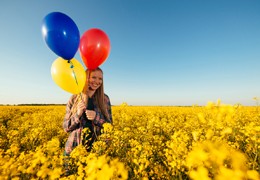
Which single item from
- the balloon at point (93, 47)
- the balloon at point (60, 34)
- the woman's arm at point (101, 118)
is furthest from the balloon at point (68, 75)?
the woman's arm at point (101, 118)

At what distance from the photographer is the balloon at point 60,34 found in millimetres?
2119

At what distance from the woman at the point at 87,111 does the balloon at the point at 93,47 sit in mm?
144

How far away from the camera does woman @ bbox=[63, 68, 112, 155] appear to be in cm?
239

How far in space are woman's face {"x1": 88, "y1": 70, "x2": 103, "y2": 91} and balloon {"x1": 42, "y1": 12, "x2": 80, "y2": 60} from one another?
43cm

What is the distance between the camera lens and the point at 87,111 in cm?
237

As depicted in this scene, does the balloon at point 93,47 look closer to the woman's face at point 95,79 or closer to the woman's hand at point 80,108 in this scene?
the woman's face at point 95,79

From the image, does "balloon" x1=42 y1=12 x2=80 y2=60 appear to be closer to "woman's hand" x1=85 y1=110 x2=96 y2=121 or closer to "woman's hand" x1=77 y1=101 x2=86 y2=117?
"woman's hand" x1=77 y1=101 x2=86 y2=117

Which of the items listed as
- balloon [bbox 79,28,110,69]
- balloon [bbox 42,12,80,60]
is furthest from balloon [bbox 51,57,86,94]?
balloon [bbox 79,28,110,69]

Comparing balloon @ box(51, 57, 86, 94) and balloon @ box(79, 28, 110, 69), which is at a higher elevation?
balloon @ box(79, 28, 110, 69)

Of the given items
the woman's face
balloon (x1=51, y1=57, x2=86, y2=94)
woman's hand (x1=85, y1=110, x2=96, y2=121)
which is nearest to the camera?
balloon (x1=51, y1=57, x2=86, y2=94)

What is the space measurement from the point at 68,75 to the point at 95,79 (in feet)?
1.36

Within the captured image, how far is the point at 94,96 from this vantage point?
9.00 feet

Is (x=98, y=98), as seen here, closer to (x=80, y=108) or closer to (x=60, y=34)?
(x=80, y=108)

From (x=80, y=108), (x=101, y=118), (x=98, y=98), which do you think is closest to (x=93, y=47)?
(x=98, y=98)
